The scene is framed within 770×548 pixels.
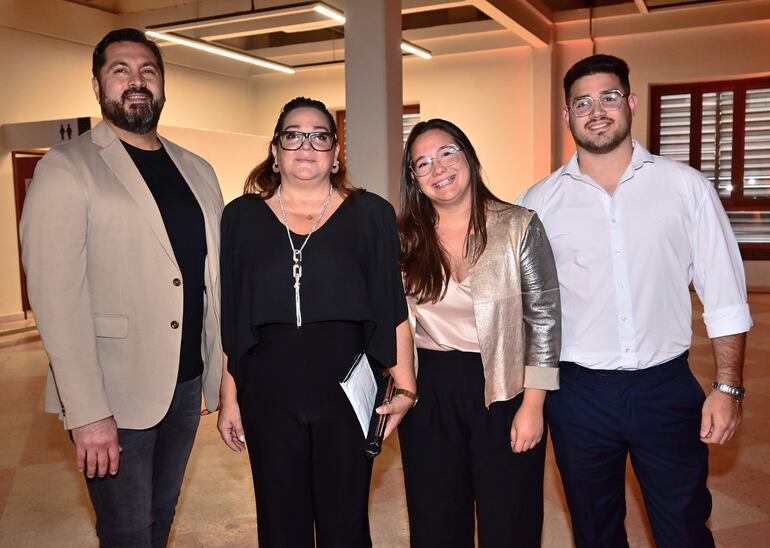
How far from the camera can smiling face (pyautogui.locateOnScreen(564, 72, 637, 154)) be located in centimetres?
228

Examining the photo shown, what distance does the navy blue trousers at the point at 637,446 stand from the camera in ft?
7.28

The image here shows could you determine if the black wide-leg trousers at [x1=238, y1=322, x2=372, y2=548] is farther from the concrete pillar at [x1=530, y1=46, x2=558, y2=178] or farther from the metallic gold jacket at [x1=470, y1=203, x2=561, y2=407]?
the concrete pillar at [x1=530, y1=46, x2=558, y2=178]

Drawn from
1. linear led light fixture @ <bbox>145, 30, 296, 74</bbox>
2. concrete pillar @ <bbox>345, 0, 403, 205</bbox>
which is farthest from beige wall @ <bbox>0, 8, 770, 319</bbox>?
concrete pillar @ <bbox>345, 0, 403, 205</bbox>

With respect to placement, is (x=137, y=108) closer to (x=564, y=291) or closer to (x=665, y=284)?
(x=564, y=291)

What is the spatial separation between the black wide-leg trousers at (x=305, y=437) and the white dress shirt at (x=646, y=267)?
0.78 meters

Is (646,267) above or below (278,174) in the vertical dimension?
below

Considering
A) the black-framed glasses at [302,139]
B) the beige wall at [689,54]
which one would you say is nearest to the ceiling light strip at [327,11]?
the beige wall at [689,54]

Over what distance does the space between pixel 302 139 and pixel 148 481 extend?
1120 millimetres

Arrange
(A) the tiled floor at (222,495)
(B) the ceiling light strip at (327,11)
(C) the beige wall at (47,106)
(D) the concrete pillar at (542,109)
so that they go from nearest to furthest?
(A) the tiled floor at (222,495) → (B) the ceiling light strip at (327,11) → (C) the beige wall at (47,106) → (D) the concrete pillar at (542,109)

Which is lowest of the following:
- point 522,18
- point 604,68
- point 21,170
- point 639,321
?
point 639,321

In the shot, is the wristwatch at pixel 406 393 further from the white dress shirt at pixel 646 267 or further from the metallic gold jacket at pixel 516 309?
the white dress shirt at pixel 646 267

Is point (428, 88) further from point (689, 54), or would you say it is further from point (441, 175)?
point (441, 175)

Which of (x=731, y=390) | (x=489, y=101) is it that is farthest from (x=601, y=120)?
(x=489, y=101)

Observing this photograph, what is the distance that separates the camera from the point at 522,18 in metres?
10.6
